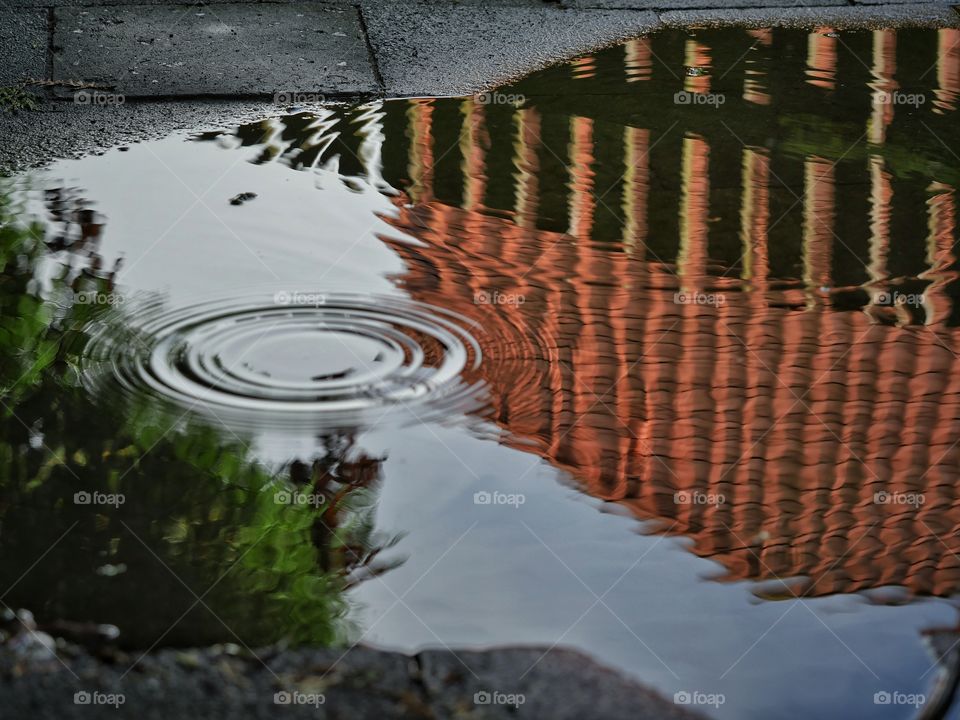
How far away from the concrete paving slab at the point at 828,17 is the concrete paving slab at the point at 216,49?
1831mm

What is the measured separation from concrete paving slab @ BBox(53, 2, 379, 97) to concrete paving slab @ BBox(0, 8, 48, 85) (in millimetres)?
80

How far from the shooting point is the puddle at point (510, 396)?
2.24 meters

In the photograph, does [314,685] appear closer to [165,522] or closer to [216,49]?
[165,522]

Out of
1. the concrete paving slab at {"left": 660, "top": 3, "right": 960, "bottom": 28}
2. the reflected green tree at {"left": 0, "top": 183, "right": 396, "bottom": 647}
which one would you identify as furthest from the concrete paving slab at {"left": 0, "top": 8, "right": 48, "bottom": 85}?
the concrete paving slab at {"left": 660, "top": 3, "right": 960, "bottom": 28}

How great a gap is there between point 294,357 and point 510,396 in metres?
0.58

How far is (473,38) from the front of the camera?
19.5ft

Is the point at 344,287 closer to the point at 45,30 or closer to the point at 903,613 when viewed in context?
the point at 903,613

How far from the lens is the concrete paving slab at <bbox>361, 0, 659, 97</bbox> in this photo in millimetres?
5348

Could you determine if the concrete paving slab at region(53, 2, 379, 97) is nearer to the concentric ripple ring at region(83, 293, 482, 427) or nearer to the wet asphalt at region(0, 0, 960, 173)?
the wet asphalt at region(0, 0, 960, 173)

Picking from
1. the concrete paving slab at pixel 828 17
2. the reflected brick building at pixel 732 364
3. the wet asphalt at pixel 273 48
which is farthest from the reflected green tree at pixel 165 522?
the concrete paving slab at pixel 828 17

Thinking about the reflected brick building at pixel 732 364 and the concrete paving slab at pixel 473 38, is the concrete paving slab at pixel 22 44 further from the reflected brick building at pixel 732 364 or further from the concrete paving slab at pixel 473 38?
the reflected brick building at pixel 732 364

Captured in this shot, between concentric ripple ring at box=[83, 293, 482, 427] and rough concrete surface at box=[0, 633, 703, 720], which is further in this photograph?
concentric ripple ring at box=[83, 293, 482, 427]

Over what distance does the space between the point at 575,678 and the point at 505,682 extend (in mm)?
126

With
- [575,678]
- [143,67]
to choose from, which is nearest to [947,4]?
[143,67]
